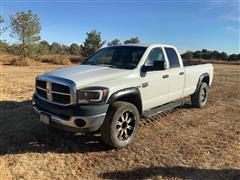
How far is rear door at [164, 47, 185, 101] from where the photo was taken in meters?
7.25

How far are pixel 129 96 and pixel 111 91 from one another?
626 mm

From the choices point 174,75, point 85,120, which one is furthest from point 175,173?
point 174,75

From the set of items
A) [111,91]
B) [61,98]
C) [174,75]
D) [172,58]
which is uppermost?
[172,58]

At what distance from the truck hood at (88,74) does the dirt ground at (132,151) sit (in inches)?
49.0

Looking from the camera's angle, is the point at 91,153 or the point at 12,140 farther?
the point at 12,140

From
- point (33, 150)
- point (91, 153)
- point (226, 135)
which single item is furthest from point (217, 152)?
point (33, 150)

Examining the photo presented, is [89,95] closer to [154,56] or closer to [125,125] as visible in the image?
[125,125]

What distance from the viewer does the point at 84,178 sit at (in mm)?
4500

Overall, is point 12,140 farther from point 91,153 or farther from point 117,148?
point 117,148

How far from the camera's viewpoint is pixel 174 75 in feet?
24.1

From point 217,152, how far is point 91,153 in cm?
229

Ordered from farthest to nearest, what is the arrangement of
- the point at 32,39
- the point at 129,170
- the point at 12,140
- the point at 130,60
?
the point at 32,39, the point at 130,60, the point at 12,140, the point at 129,170

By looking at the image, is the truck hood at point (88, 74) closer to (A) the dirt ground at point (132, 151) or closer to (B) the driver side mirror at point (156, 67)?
(B) the driver side mirror at point (156, 67)

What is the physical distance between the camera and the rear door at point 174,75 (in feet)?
23.8
